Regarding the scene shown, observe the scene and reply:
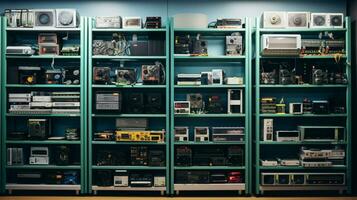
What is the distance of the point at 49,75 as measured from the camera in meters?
5.52

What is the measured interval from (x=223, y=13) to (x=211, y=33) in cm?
47

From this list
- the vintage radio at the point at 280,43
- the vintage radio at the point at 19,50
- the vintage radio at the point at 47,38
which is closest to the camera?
the vintage radio at the point at 280,43

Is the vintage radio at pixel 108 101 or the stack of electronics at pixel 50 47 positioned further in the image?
the stack of electronics at pixel 50 47

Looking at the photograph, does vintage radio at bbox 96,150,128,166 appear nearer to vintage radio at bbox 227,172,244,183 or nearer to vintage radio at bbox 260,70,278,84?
vintage radio at bbox 227,172,244,183

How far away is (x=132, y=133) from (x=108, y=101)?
555mm

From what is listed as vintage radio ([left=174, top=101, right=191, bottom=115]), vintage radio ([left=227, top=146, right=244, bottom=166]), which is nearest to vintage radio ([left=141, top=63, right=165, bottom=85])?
vintage radio ([left=174, top=101, right=191, bottom=115])

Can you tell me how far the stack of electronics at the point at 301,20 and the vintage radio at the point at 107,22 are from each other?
6.78ft

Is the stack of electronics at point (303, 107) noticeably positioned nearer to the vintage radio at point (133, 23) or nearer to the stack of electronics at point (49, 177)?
the vintage radio at point (133, 23)

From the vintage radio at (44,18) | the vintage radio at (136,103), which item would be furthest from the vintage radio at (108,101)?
the vintage radio at (44,18)

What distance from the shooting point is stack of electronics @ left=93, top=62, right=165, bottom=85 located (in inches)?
213

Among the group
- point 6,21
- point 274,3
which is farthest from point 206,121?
point 6,21

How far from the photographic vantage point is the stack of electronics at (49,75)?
17.9 ft

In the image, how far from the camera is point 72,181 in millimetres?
5477

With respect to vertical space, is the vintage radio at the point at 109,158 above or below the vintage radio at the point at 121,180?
above
